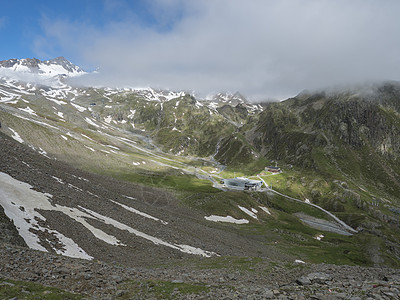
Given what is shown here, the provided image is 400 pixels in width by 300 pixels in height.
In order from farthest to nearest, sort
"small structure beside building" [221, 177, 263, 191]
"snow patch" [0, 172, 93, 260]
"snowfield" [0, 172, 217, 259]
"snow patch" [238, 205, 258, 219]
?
1. "small structure beside building" [221, 177, 263, 191]
2. "snow patch" [238, 205, 258, 219]
3. "snowfield" [0, 172, 217, 259]
4. "snow patch" [0, 172, 93, 260]

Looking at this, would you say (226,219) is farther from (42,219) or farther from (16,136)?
(16,136)

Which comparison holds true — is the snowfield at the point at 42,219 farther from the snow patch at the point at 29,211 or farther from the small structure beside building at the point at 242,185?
the small structure beside building at the point at 242,185

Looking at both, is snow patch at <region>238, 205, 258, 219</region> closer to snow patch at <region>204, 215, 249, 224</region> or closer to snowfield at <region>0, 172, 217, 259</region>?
snow patch at <region>204, 215, 249, 224</region>

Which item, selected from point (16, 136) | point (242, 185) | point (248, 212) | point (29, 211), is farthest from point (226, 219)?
point (16, 136)

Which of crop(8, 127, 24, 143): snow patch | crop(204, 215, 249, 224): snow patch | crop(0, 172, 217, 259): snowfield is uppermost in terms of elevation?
crop(8, 127, 24, 143): snow patch

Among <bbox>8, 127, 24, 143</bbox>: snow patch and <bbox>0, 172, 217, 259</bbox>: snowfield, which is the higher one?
<bbox>8, 127, 24, 143</bbox>: snow patch

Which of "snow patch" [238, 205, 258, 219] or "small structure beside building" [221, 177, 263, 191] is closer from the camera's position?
"snow patch" [238, 205, 258, 219]

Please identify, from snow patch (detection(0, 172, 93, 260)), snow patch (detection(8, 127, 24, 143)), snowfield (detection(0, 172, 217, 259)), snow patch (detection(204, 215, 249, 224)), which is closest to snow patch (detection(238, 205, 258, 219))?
snow patch (detection(204, 215, 249, 224))

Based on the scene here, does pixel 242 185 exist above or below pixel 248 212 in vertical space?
above

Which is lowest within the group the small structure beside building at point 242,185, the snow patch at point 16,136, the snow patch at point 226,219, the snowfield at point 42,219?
the snow patch at point 226,219

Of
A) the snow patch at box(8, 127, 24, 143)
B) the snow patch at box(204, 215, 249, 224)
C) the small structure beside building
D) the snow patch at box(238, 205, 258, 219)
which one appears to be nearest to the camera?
the snow patch at box(204, 215, 249, 224)

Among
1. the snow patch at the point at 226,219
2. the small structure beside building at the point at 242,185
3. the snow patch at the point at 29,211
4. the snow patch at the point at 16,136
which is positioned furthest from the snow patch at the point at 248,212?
the snow patch at the point at 16,136

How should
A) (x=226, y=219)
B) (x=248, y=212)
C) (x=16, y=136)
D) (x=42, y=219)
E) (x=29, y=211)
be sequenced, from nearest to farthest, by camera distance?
(x=42, y=219)
(x=29, y=211)
(x=226, y=219)
(x=248, y=212)
(x=16, y=136)

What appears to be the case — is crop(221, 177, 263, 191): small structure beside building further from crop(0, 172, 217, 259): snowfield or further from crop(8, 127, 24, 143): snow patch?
crop(0, 172, 217, 259): snowfield
